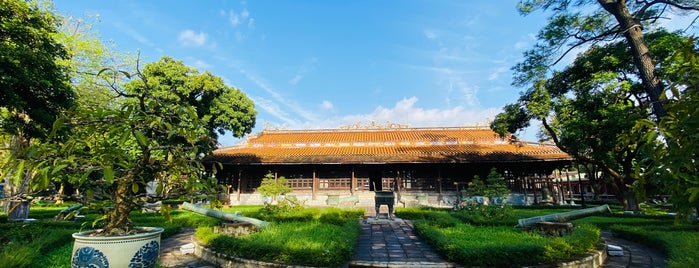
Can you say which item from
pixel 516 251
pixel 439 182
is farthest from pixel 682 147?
pixel 439 182

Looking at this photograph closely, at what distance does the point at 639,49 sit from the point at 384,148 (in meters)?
15.1

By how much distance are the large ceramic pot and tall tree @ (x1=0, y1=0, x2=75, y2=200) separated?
5228 mm

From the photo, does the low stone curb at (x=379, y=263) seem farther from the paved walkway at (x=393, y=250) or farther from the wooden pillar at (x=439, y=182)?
the wooden pillar at (x=439, y=182)

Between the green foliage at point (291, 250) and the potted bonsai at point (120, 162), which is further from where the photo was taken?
the green foliage at point (291, 250)

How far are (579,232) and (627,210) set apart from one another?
10878 mm

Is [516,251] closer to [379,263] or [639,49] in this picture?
[379,263]

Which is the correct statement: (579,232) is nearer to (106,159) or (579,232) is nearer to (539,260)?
(539,260)

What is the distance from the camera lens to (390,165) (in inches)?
781

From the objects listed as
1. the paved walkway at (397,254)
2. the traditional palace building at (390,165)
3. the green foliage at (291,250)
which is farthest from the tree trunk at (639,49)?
the traditional palace building at (390,165)

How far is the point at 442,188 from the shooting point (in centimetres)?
1966

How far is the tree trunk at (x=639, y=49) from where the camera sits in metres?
7.23

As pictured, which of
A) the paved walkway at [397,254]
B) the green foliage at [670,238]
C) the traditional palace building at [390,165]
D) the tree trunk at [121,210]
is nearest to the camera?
the tree trunk at [121,210]

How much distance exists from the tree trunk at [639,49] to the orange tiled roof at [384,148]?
1064cm

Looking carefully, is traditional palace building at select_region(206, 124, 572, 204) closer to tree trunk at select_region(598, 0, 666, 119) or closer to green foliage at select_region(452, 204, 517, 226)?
green foliage at select_region(452, 204, 517, 226)
